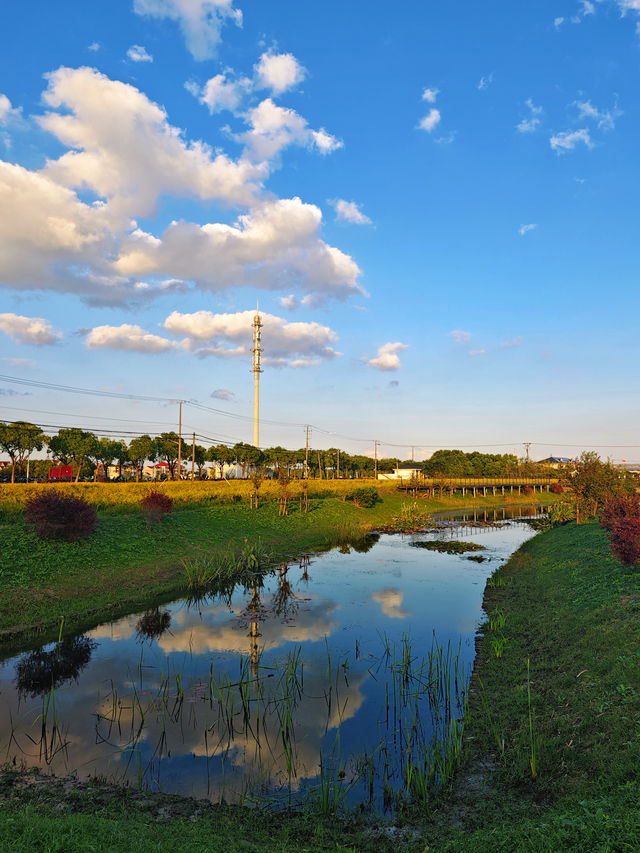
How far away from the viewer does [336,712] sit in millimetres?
11969

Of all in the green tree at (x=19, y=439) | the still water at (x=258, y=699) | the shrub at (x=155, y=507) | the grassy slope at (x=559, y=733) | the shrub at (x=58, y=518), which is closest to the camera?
the grassy slope at (x=559, y=733)

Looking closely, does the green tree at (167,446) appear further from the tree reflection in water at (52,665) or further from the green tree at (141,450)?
the tree reflection in water at (52,665)

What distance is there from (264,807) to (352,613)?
12983 mm

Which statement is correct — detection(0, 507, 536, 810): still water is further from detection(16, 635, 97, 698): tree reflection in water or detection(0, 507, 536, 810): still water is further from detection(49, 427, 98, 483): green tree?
detection(49, 427, 98, 483): green tree

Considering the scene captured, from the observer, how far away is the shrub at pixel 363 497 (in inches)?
2371

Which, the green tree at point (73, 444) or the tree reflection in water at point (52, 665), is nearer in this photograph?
the tree reflection in water at point (52, 665)

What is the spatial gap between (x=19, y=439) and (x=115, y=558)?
218ft

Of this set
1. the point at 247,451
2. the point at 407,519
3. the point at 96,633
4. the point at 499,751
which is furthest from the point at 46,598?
the point at 247,451

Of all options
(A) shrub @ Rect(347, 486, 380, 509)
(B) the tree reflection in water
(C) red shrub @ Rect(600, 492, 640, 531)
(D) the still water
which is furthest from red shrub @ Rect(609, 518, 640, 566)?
(A) shrub @ Rect(347, 486, 380, 509)

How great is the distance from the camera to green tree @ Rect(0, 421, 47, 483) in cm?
7731

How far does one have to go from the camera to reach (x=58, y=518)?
83.1 ft

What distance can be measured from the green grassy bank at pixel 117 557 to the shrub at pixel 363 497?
47.6 ft

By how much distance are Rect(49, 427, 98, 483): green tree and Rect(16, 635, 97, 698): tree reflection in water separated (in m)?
72.4

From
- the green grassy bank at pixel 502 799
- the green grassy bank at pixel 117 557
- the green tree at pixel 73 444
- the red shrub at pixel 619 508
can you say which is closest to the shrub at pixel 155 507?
the green grassy bank at pixel 117 557
